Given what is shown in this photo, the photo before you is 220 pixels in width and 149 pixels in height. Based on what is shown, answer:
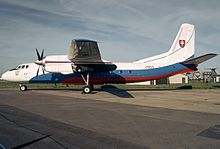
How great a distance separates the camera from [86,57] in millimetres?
23516

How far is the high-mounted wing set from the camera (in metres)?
20.6

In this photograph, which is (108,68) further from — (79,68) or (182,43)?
(182,43)

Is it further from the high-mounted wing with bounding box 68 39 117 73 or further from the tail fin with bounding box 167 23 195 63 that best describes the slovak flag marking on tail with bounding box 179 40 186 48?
the high-mounted wing with bounding box 68 39 117 73

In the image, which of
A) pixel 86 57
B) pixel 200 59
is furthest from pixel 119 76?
pixel 200 59

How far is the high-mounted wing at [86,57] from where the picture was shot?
2061cm

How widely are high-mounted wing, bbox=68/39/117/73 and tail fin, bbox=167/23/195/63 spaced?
772 cm

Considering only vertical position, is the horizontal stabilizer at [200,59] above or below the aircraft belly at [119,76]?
above

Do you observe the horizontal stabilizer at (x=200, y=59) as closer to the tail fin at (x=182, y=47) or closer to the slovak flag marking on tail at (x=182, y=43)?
the tail fin at (x=182, y=47)

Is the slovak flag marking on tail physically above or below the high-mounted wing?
above

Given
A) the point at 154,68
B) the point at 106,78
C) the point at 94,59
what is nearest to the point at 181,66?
the point at 154,68

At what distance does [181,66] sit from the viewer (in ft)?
92.0

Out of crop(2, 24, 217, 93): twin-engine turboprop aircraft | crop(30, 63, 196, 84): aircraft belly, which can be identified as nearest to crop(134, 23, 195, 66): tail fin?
crop(2, 24, 217, 93): twin-engine turboprop aircraft

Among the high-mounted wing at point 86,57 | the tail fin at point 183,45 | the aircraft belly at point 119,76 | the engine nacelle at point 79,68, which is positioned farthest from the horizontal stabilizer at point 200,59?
the engine nacelle at point 79,68

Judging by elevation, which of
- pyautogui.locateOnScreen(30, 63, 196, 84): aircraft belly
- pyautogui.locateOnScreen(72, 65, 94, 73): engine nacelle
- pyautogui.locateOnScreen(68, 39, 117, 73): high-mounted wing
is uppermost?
pyautogui.locateOnScreen(68, 39, 117, 73): high-mounted wing
